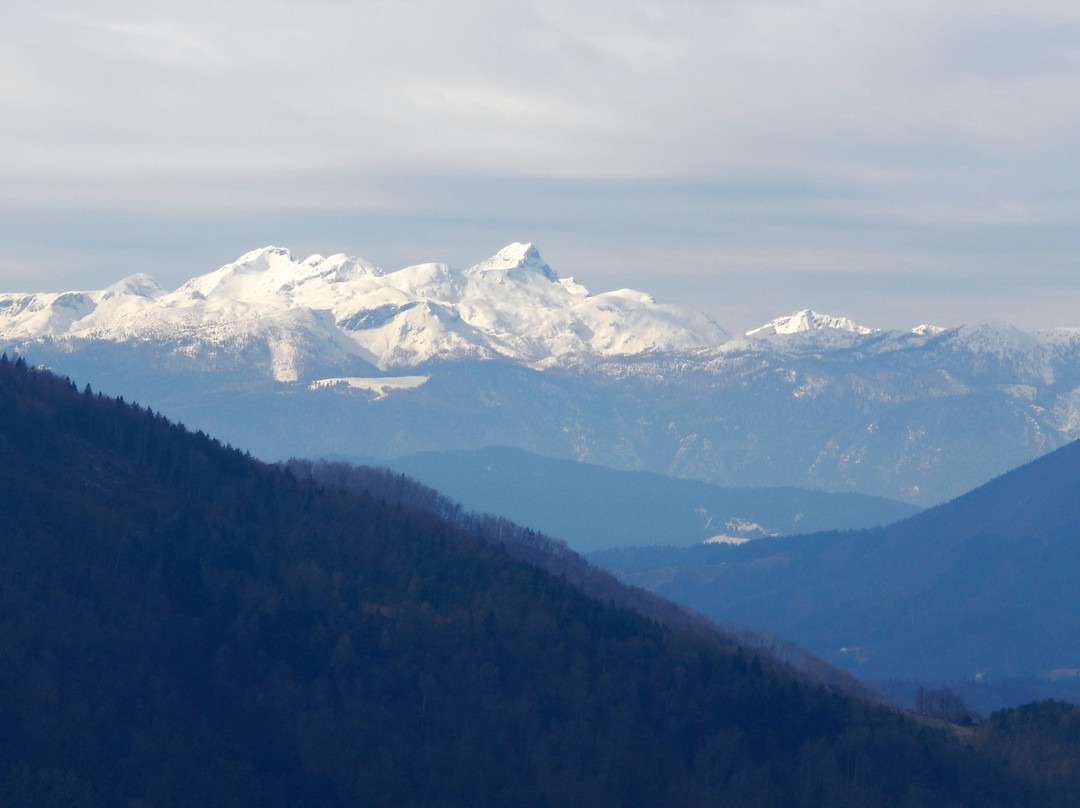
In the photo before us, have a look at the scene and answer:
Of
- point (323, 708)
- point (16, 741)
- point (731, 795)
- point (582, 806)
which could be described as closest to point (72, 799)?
point (16, 741)

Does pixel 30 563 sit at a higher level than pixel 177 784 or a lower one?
higher

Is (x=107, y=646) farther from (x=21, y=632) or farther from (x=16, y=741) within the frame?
(x=16, y=741)

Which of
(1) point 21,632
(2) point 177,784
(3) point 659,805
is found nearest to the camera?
(2) point 177,784

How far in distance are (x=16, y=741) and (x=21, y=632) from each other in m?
22.0

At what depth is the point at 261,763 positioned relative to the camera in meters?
185

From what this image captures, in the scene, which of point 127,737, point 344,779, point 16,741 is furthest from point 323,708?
point 16,741

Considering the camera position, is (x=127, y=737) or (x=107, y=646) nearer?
(x=127, y=737)

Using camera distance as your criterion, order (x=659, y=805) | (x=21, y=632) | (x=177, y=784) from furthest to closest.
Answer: (x=659, y=805), (x=21, y=632), (x=177, y=784)

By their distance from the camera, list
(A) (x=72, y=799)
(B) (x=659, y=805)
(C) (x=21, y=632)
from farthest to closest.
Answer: (B) (x=659, y=805), (C) (x=21, y=632), (A) (x=72, y=799)

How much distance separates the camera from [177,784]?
171 metres

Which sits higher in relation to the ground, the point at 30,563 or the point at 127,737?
the point at 30,563

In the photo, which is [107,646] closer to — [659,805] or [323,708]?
[323,708]

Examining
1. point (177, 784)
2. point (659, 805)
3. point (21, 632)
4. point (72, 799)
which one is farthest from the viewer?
point (659, 805)

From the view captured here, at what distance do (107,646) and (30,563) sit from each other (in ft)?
52.8
